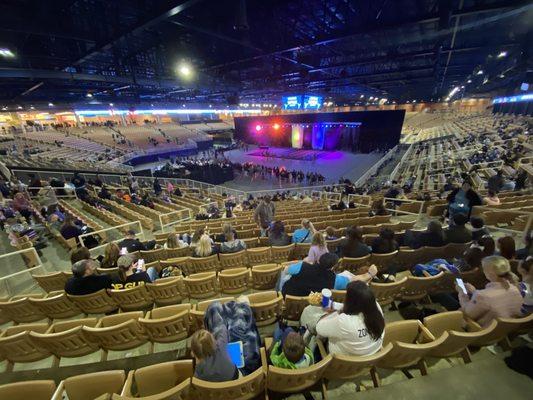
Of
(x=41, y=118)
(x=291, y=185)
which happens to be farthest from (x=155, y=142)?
(x=291, y=185)

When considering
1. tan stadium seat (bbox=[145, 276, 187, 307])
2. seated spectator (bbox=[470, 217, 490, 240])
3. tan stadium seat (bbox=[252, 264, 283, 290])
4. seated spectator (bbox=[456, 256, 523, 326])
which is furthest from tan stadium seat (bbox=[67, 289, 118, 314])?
seated spectator (bbox=[470, 217, 490, 240])

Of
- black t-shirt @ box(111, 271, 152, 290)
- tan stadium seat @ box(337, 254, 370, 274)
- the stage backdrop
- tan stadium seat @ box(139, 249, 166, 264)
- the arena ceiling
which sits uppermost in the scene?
the arena ceiling

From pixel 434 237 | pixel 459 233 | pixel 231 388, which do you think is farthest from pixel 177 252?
pixel 459 233

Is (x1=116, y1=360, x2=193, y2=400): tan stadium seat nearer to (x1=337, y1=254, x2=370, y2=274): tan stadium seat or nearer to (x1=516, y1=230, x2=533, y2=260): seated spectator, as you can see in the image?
(x1=337, y1=254, x2=370, y2=274): tan stadium seat

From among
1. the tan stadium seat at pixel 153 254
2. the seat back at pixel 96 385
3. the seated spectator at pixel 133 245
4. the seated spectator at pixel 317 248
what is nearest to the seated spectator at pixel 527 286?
the seated spectator at pixel 317 248

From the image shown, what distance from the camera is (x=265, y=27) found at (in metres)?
7.49

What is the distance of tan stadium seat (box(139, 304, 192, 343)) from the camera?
8.73 feet

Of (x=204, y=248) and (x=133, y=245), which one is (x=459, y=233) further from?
(x=133, y=245)

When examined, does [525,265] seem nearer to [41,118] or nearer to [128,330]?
[128,330]

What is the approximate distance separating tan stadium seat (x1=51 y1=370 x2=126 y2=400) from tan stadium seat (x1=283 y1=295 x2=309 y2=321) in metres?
1.73

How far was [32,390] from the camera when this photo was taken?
6.46 ft

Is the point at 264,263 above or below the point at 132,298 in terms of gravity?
below

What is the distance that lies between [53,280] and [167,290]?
232 centimetres

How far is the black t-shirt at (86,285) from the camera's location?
3.38m
